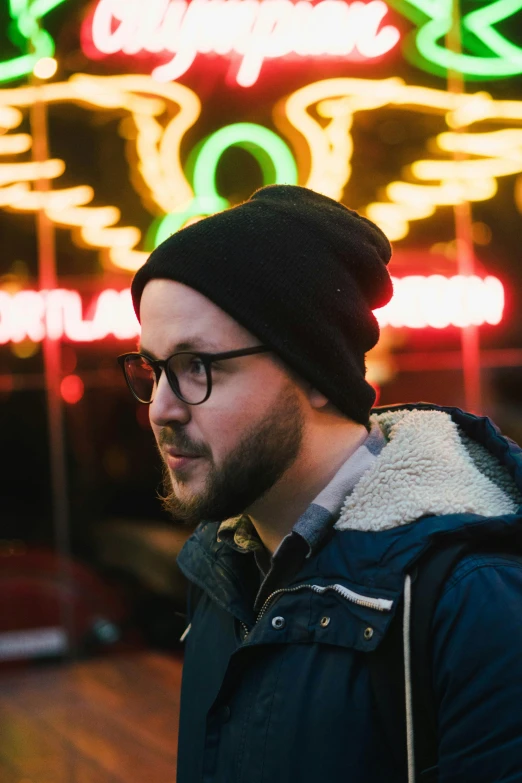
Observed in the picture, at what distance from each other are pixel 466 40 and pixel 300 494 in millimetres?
5054

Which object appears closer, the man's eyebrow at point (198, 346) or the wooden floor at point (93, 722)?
the man's eyebrow at point (198, 346)

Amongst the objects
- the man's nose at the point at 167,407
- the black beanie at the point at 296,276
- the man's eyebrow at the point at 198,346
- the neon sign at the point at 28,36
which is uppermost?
the neon sign at the point at 28,36

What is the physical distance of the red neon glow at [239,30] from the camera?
5.30 m

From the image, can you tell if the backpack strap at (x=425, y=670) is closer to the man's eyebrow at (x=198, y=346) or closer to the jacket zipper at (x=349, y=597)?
the jacket zipper at (x=349, y=597)

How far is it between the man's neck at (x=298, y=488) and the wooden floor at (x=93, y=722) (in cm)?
289

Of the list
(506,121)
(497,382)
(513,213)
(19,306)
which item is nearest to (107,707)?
(19,306)

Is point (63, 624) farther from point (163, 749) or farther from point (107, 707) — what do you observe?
point (163, 749)

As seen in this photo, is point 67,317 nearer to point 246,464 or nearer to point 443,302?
point 443,302

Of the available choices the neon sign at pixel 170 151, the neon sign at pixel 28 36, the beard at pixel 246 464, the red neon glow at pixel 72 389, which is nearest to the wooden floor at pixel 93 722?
the red neon glow at pixel 72 389

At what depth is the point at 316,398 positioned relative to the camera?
5.66 feet

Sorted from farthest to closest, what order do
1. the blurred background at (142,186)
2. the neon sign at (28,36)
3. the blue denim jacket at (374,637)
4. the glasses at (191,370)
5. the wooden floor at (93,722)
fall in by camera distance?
1. the blurred background at (142,186)
2. the neon sign at (28,36)
3. the wooden floor at (93,722)
4. the glasses at (191,370)
5. the blue denim jacket at (374,637)

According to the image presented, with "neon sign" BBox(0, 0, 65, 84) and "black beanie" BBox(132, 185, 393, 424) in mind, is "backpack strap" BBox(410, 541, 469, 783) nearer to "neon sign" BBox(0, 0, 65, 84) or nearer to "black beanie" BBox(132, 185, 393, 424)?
"black beanie" BBox(132, 185, 393, 424)

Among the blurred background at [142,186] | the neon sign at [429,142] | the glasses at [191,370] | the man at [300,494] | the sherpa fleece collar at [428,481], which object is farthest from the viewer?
the neon sign at [429,142]

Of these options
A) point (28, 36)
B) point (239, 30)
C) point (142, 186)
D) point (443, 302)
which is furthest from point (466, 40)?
point (28, 36)
